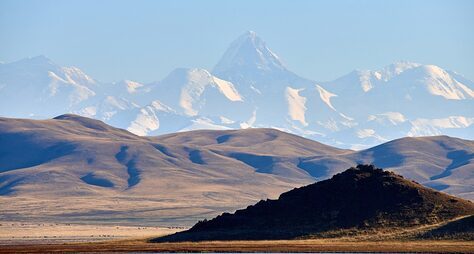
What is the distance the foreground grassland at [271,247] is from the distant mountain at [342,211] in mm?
4993

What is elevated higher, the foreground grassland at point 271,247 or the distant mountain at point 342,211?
the distant mountain at point 342,211

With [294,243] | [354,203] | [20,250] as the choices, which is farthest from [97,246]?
[354,203]

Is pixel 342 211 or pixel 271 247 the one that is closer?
pixel 271 247

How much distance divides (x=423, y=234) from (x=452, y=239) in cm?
358

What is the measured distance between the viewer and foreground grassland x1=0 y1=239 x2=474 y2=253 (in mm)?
125375

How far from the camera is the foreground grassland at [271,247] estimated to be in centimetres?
12538

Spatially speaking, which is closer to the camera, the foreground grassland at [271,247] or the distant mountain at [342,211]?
the foreground grassland at [271,247]

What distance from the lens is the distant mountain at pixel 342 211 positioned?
468 ft

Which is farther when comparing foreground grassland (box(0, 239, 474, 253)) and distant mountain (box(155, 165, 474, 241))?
distant mountain (box(155, 165, 474, 241))

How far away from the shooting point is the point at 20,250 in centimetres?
12912

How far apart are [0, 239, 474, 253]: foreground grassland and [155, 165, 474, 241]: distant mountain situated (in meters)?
4.99

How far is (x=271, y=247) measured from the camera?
129 m

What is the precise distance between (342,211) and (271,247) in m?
18.4

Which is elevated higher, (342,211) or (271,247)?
(342,211)
